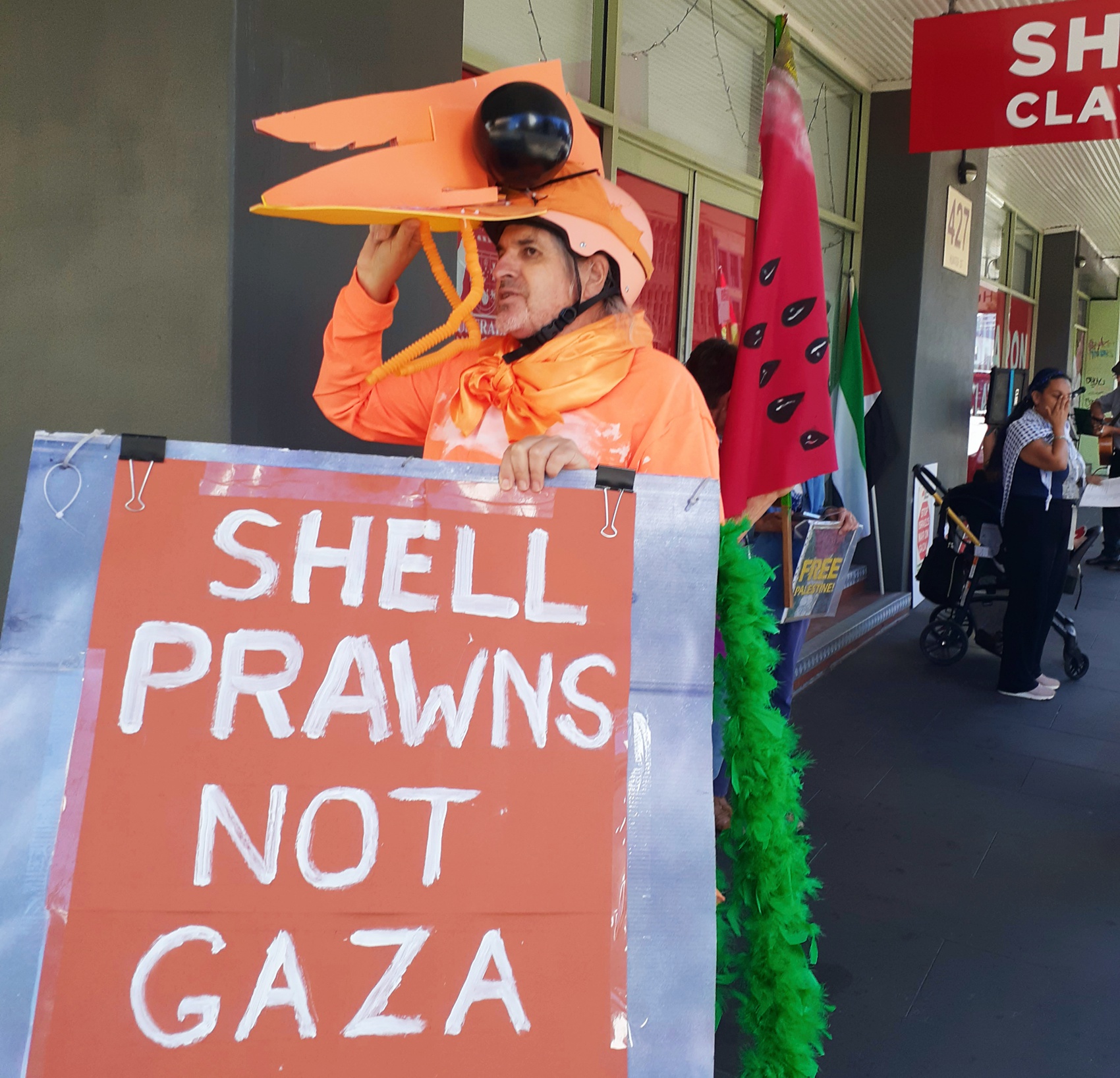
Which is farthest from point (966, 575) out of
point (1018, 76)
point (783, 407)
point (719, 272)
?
point (783, 407)

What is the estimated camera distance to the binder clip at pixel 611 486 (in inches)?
46.3

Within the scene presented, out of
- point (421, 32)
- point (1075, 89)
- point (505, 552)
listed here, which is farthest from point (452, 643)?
point (1075, 89)

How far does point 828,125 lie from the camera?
646 centimetres

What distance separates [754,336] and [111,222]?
1502 mm

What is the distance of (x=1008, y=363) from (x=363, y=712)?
12.3 meters

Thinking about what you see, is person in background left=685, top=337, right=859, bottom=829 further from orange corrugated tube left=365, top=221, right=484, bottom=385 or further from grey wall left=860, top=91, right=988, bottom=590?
grey wall left=860, top=91, right=988, bottom=590

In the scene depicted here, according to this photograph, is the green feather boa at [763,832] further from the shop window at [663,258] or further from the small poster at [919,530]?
the small poster at [919,530]

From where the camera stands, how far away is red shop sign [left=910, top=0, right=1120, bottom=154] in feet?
10.2

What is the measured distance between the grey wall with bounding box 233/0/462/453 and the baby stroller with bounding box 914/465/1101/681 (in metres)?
3.87

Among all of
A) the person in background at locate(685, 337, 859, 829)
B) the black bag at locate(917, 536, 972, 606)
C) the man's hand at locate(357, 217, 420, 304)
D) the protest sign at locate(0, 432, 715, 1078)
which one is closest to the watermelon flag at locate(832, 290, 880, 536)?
the black bag at locate(917, 536, 972, 606)

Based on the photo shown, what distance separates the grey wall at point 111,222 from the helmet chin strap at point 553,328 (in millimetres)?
864

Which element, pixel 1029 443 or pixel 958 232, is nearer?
pixel 1029 443

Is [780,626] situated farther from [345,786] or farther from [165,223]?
[345,786]

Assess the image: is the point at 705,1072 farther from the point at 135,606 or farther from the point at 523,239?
the point at 523,239
